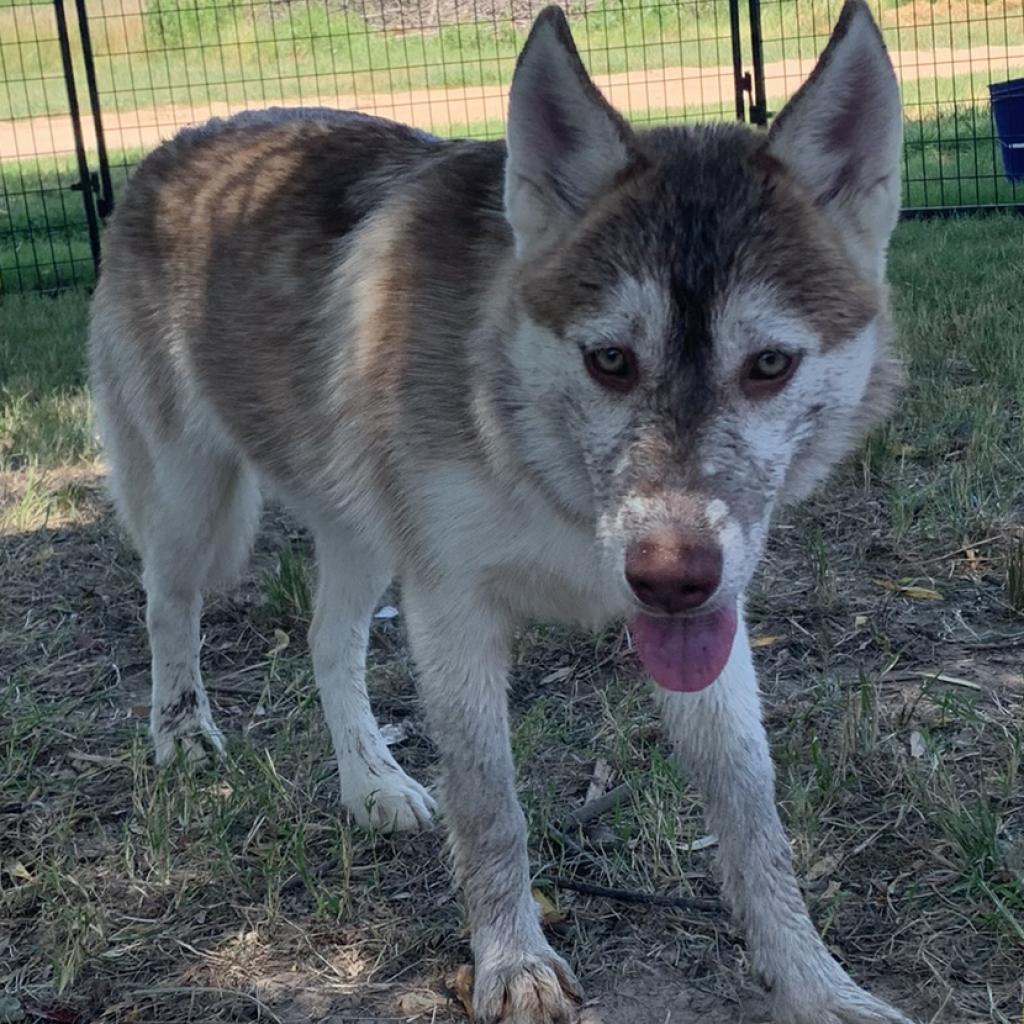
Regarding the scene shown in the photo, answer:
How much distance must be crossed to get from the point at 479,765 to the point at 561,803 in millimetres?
533

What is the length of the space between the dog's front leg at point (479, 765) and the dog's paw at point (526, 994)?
19mm

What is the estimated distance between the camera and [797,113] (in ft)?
7.48

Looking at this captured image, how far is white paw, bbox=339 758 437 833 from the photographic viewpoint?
2945mm

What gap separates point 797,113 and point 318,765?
1.82 m

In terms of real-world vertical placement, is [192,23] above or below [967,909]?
above

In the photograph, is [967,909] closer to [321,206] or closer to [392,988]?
[392,988]

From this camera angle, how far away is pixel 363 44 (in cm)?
1672

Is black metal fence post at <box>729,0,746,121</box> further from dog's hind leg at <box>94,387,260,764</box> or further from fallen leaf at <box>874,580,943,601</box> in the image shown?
dog's hind leg at <box>94,387,260,764</box>

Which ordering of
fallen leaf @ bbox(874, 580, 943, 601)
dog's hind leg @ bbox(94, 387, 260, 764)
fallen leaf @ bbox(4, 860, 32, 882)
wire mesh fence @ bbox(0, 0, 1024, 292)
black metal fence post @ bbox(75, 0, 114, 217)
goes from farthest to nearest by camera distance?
wire mesh fence @ bbox(0, 0, 1024, 292)
black metal fence post @ bbox(75, 0, 114, 217)
fallen leaf @ bbox(874, 580, 943, 601)
dog's hind leg @ bbox(94, 387, 260, 764)
fallen leaf @ bbox(4, 860, 32, 882)

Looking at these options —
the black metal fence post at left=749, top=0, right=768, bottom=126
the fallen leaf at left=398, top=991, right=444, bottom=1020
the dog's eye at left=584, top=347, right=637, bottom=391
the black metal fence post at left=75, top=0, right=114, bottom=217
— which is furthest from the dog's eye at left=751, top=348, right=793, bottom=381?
the black metal fence post at left=75, top=0, right=114, bottom=217

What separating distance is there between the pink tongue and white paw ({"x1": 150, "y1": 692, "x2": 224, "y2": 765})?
1.34 m

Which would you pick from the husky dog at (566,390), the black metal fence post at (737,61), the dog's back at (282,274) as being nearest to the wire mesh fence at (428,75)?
the black metal fence post at (737,61)

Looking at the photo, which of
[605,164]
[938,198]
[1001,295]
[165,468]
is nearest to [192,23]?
[938,198]

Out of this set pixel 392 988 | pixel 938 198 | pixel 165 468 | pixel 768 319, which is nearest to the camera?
pixel 768 319
